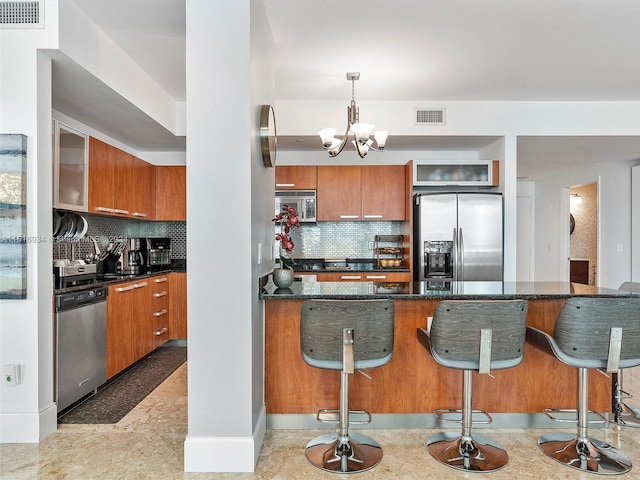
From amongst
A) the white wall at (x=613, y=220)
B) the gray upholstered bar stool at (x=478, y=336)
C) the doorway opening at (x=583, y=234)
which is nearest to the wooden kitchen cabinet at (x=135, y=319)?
the gray upholstered bar stool at (x=478, y=336)

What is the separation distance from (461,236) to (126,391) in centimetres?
353

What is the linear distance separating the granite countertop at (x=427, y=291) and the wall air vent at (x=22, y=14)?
2.08 metres

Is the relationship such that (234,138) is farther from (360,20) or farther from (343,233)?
(343,233)

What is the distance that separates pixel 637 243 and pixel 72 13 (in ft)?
22.9

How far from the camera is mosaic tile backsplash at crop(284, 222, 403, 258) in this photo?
17.6 feet

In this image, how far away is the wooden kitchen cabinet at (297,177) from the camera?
500 cm

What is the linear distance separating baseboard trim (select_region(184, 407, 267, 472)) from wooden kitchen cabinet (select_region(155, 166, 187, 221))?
10.5 feet

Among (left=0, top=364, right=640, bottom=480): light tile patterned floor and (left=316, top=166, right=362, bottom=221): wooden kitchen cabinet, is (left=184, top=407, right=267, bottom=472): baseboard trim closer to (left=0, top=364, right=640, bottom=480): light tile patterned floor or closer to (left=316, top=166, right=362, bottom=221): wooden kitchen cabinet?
(left=0, top=364, right=640, bottom=480): light tile patterned floor

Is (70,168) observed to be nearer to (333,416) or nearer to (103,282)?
(103,282)

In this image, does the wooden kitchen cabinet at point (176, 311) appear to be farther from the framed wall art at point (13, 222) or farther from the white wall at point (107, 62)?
the framed wall art at point (13, 222)

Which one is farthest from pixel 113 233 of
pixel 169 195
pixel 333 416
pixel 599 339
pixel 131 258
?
pixel 599 339

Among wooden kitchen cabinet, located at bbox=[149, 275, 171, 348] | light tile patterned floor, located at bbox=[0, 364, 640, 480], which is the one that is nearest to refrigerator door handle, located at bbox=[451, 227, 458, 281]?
light tile patterned floor, located at bbox=[0, 364, 640, 480]

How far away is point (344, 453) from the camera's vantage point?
2303mm

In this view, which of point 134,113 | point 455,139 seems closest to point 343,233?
point 455,139
